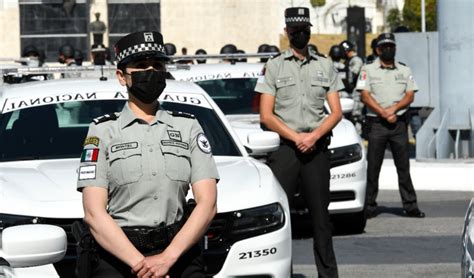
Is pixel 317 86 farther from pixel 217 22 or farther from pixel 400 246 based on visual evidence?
pixel 217 22

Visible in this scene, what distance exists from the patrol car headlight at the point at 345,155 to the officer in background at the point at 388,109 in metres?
1.30

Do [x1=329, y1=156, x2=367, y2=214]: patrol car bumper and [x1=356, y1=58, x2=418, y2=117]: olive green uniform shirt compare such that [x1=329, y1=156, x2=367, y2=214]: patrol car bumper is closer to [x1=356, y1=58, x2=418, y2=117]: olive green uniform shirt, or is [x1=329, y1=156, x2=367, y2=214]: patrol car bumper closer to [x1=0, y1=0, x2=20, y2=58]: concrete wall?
[x1=356, y1=58, x2=418, y2=117]: olive green uniform shirt

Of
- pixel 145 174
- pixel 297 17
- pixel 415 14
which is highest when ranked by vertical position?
pixel 415 14

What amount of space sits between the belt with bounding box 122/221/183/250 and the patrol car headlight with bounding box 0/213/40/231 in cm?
177

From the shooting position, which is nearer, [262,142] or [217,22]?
[262,142]

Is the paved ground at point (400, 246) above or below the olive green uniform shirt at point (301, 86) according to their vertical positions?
below

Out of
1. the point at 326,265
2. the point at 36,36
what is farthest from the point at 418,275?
the point at 36,36

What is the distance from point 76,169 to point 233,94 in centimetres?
606

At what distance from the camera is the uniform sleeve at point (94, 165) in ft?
18.2

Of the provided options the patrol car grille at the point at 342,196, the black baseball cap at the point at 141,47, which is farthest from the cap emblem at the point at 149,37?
the patrol car grille at the point at 342,196

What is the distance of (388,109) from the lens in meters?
13.4

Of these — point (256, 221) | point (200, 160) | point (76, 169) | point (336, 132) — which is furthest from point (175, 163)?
point (336, 132)

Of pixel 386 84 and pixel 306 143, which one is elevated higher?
pixel 386 84

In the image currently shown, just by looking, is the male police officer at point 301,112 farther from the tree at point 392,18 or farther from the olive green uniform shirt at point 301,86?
the tree at point 392,18
